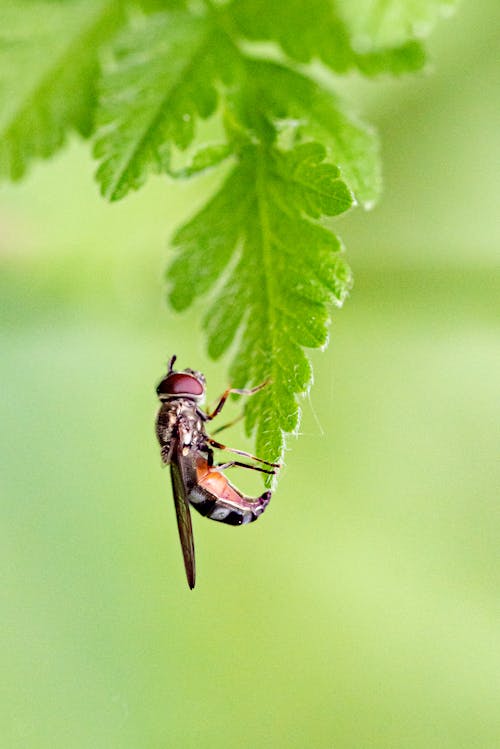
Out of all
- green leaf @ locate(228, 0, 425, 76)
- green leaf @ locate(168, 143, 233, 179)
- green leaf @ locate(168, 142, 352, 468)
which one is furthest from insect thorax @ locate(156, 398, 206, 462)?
green leaf @ locate(228, 0, 425, 76)

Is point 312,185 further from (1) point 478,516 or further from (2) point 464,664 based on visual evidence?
(2) point 464,664

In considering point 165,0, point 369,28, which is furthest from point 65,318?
point 369,28

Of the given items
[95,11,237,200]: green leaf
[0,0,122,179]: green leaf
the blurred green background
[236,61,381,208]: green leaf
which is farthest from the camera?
the blurred green background

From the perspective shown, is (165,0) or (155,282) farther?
(155,282)

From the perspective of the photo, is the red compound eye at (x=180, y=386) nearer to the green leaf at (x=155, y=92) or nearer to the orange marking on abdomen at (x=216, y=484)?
Result: the orange marking on abdomen at (x=216, y=484)

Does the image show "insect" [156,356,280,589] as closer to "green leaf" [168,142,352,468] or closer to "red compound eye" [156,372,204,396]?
"red compound eye" [156,372,204,396]

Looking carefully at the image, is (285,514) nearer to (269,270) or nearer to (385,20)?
(269,270)

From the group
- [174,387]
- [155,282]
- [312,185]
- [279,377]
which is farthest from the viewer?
[155,282]
